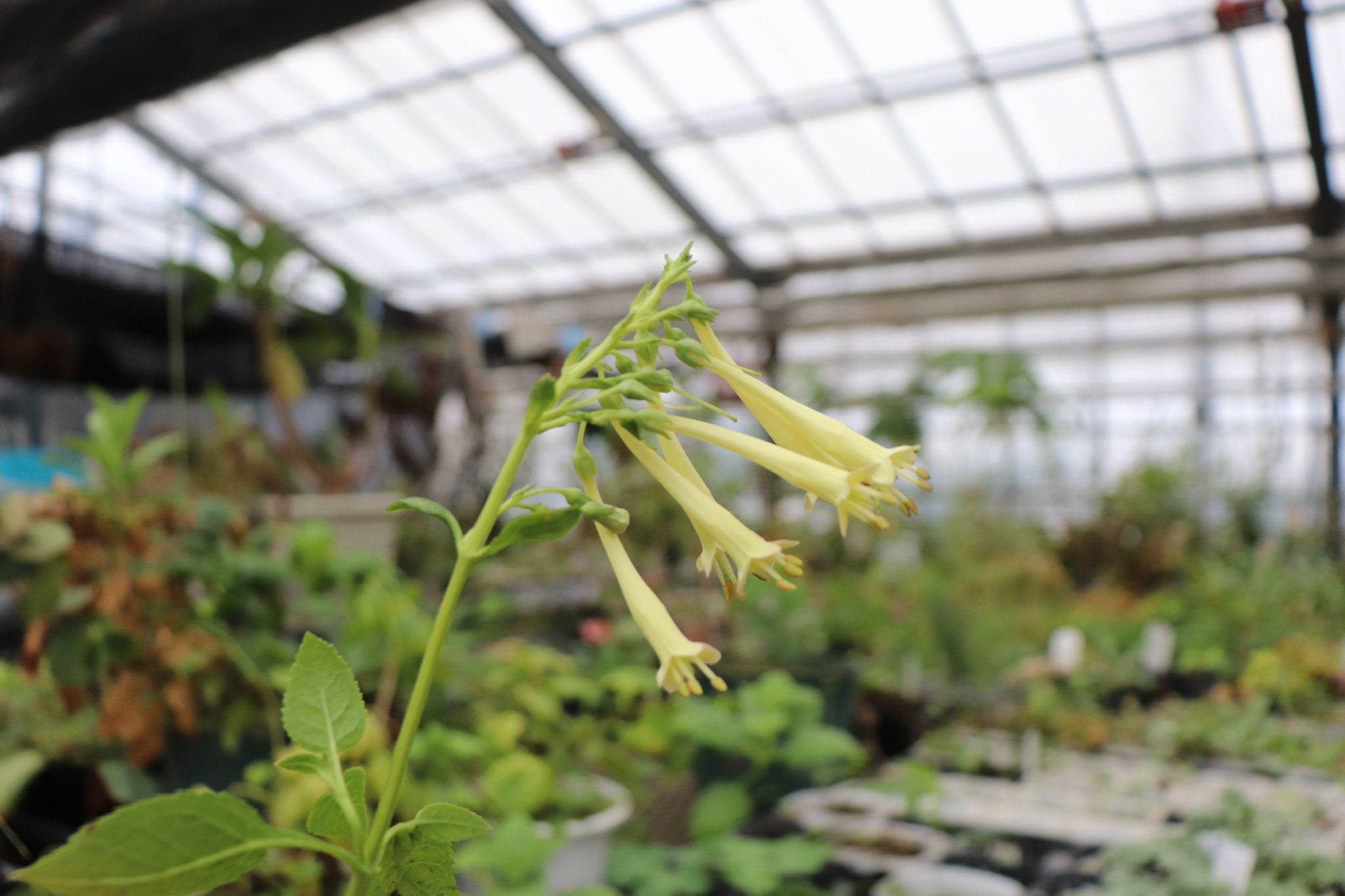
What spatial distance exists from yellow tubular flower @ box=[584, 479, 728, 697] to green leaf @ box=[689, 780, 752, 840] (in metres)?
1.01

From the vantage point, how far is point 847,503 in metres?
0.54

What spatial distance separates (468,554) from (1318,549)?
23.0 ft

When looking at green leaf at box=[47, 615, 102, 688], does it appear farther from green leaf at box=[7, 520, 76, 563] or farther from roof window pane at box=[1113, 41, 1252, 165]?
roof window pane at box=[1113, 41, 1252, 165]

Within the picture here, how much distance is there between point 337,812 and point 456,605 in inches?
5.1

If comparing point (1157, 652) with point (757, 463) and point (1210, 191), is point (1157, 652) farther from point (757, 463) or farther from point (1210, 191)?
point (1210, 191)

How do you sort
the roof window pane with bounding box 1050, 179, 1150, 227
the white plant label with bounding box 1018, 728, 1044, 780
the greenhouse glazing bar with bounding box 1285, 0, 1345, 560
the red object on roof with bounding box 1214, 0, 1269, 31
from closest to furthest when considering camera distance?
the white plant label with bounding box 1018, 728, 1044, 780, the red object on roof with bounding box 1214, 0, 1269, 31, the greenhouse glazing bar with bounding box 1285, 0, 1345, 560, the roof window pane with bounding box 1050, 179, 1150, 227

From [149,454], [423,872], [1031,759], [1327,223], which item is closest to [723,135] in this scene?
[1327,223]

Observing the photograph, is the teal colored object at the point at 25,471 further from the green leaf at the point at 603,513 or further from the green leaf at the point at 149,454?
the green leaf at the point at 603,513

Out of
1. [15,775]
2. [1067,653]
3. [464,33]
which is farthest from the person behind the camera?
[464,33]

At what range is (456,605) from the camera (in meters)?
0.49

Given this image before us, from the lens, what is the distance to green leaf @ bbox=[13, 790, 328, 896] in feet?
1.26

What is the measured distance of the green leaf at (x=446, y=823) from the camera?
0.48 m

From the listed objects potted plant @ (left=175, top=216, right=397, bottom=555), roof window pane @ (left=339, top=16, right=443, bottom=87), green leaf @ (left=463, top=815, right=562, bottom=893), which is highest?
roof window pane @ (left=339, top=16, right=443, bottom=87)

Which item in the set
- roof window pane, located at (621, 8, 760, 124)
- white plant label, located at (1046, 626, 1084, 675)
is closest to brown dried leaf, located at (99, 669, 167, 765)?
white plant label, located at (1046, 626, 1084, 675)
